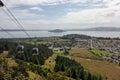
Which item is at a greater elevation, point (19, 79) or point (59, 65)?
point (19, 79)

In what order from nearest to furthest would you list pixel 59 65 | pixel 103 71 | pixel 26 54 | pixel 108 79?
pixel 108 79 < pixel 59 65 < pixel 103 71 < pixel 26 54

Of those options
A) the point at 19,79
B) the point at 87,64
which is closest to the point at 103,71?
the point at 87,64

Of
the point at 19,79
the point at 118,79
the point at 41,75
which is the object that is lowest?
the point at 118,79

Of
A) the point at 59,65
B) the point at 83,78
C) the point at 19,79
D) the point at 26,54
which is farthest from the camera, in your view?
the point at 26,54

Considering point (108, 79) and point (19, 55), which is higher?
point (19, 55)

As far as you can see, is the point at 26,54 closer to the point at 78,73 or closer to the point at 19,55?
the point at 19,55

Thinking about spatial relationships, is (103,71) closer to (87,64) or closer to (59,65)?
(87,64)

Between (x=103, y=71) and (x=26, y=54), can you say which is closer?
(x=103, y=71)

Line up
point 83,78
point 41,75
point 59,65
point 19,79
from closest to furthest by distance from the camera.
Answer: point 19,79 → point 41,75 → point 83,78 → point 59,65

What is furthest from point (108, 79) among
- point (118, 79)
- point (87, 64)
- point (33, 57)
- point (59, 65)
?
point (33, 57)
